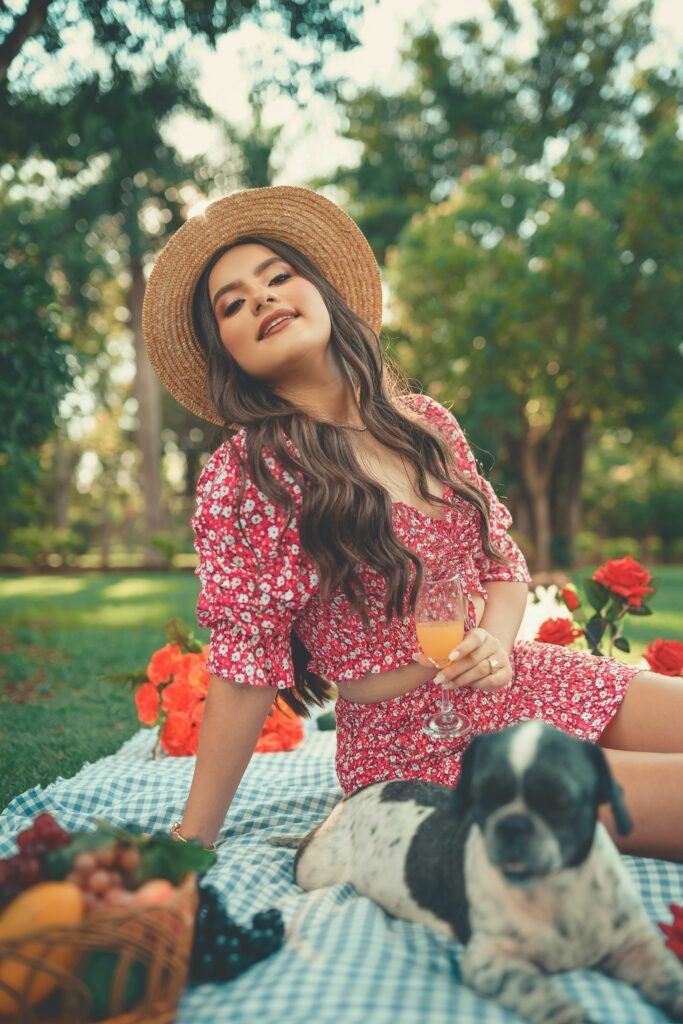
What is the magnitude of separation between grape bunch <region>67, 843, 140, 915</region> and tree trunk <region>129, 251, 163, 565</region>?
19370 millimetres

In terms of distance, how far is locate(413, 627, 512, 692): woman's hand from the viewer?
202 centimetres

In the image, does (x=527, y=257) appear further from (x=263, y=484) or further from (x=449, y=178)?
(x=263, y=484)

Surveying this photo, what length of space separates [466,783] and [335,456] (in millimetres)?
1109

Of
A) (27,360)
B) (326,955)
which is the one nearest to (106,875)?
(326,955)

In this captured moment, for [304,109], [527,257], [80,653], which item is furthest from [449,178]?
[80,653]

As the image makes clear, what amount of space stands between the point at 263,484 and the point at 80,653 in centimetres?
543

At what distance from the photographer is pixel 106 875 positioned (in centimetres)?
139

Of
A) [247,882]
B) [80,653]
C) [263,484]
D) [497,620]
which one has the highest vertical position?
[263,484]

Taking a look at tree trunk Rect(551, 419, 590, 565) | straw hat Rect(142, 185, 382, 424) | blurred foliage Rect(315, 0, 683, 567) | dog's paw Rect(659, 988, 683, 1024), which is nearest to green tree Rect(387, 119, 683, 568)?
blurred foliage Rect(315, 0, 683, 567)

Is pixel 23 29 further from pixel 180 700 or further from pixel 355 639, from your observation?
pixel 355 639

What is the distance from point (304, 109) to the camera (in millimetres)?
7594

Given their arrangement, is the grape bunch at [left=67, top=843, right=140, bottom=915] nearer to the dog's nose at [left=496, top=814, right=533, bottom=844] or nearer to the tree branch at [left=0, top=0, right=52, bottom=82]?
the dog's nose at [left=496, top=814, right=533, bottom=844]

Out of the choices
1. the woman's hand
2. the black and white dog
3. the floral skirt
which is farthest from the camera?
the floral skirt

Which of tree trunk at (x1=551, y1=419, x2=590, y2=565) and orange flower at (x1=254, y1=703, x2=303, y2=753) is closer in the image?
orange flower at (x1=254, y1=703, x2=303, y2=753)
